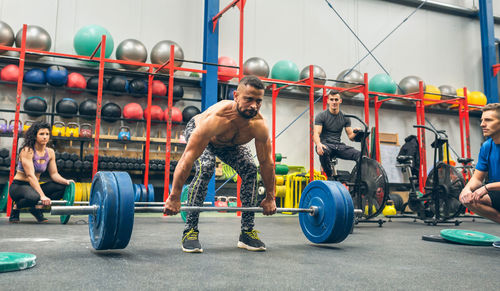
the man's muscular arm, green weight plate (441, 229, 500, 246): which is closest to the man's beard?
the man's muscular arm

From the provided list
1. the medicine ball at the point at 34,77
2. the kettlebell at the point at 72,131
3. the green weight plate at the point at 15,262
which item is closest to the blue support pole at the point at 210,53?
the kettlebell at the point at 72,131

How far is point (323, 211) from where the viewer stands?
228cm

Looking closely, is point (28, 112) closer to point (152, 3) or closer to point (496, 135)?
point (152, 3)

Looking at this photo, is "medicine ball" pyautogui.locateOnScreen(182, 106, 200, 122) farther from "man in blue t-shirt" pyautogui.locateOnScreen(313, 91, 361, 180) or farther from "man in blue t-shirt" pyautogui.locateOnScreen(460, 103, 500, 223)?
"man in blue t-shirt" pyautogui.locateOnScreen(460, 103, 500, 223)

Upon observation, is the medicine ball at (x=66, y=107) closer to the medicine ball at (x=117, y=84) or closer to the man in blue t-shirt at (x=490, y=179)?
the medicine ball at (x=117, y=84)

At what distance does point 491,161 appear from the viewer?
2379 millimetres

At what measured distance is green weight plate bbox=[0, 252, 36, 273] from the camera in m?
1.40

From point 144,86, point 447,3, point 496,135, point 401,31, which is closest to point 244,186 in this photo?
point 496,135

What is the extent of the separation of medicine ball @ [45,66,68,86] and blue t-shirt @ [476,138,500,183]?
16.7ft

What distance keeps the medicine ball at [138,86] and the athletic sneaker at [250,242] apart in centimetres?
421

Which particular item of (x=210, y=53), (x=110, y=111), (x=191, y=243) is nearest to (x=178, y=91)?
(x=110, y=111)

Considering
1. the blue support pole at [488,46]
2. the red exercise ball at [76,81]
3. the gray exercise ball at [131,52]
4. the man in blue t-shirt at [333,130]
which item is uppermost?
the blue support pole at [488,46]

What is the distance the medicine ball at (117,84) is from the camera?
19.2 feet

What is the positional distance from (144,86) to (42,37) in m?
1.44
